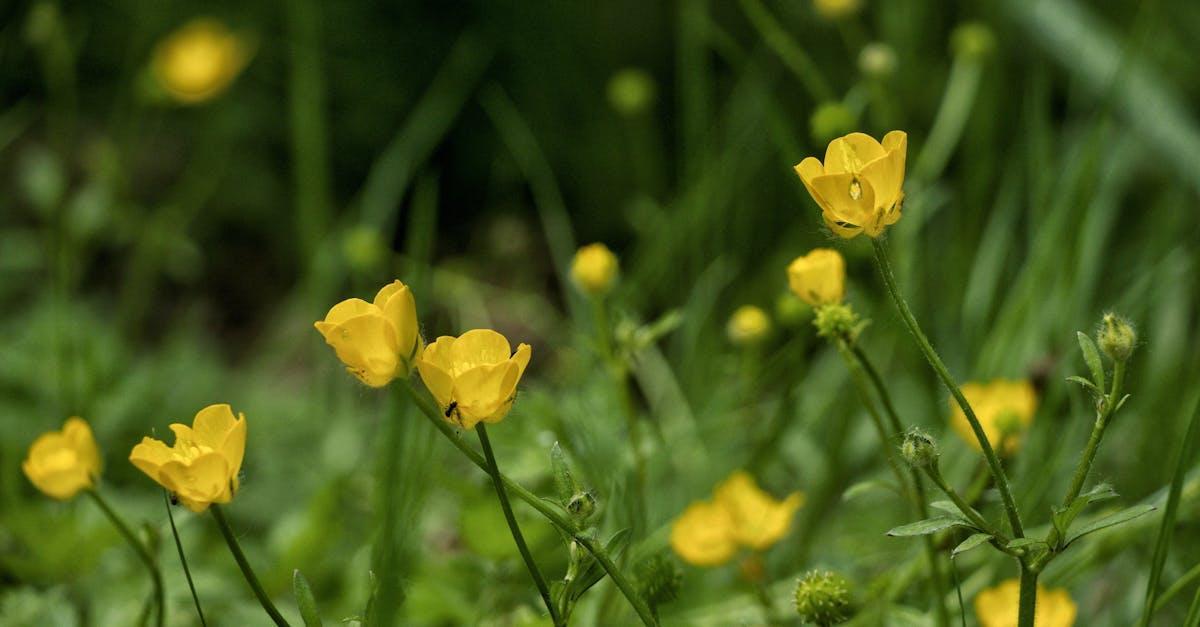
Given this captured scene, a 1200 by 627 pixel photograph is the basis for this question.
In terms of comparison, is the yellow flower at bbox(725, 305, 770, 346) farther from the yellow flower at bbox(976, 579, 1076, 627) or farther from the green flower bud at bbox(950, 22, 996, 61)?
the green flower bud at bbox(950, 22, 996, 61)

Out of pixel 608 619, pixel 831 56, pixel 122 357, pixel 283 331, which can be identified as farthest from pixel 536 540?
pixel 831 56

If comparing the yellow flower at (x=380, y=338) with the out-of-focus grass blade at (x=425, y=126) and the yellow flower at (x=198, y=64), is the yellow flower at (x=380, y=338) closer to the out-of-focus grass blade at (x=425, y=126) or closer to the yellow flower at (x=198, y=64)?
the out-of-focus grass blade at (x=425, y=126)

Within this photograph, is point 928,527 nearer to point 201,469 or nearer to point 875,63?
point 201,469

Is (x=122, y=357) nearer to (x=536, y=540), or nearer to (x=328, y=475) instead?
(x=328, y=475)

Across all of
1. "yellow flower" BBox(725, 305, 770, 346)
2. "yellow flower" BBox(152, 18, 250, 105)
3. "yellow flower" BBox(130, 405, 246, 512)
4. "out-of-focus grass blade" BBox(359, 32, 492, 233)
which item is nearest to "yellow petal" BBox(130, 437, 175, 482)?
"yellow flower" BBox(130, 405, 246, 512)

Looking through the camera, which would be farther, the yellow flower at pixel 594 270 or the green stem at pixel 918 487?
the yellow flower at pixel 594 270

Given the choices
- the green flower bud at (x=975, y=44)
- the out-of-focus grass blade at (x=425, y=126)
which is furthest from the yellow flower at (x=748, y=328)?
the out-of-focus grass blade at (x=425, y=126)
